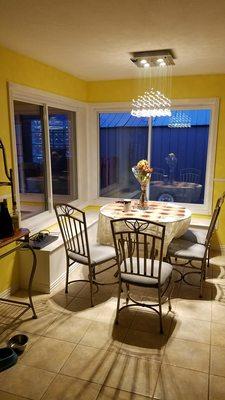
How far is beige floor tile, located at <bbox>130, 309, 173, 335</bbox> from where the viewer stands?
2.54 metres

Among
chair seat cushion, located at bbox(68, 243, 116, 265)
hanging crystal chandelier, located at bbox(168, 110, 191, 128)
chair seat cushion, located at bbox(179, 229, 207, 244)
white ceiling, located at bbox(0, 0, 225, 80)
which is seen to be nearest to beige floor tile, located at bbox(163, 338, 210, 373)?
chair seat cushion, located at bbox(68, 243, 116, 265)

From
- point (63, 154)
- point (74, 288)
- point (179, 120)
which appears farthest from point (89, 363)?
point (179, 120)

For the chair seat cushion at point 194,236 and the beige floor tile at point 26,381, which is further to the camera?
the chair seat cushion at point 194,236

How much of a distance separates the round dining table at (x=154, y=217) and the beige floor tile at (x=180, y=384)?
1229mm

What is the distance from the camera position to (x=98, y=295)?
310 centimetres

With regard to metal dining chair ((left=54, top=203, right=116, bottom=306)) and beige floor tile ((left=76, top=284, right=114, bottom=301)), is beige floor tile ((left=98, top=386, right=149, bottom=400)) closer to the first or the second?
metal dining chair ((left=54, top=203, right=116, bottom=306))

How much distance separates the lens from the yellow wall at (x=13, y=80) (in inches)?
110

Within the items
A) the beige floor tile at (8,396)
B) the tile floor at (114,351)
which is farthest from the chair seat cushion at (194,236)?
the beige floor tile at (8,396)

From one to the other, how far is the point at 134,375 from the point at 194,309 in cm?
102

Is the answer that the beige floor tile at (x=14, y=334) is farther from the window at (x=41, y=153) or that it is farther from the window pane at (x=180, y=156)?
the window pane at (x=180, y=156)

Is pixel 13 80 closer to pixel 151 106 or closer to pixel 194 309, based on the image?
pixel 151 106

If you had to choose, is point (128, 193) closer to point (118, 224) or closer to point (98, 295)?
point (118, 224)

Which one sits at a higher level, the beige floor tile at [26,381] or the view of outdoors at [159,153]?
the view of outdoors at [159,153]

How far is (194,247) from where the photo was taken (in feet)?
10.5
